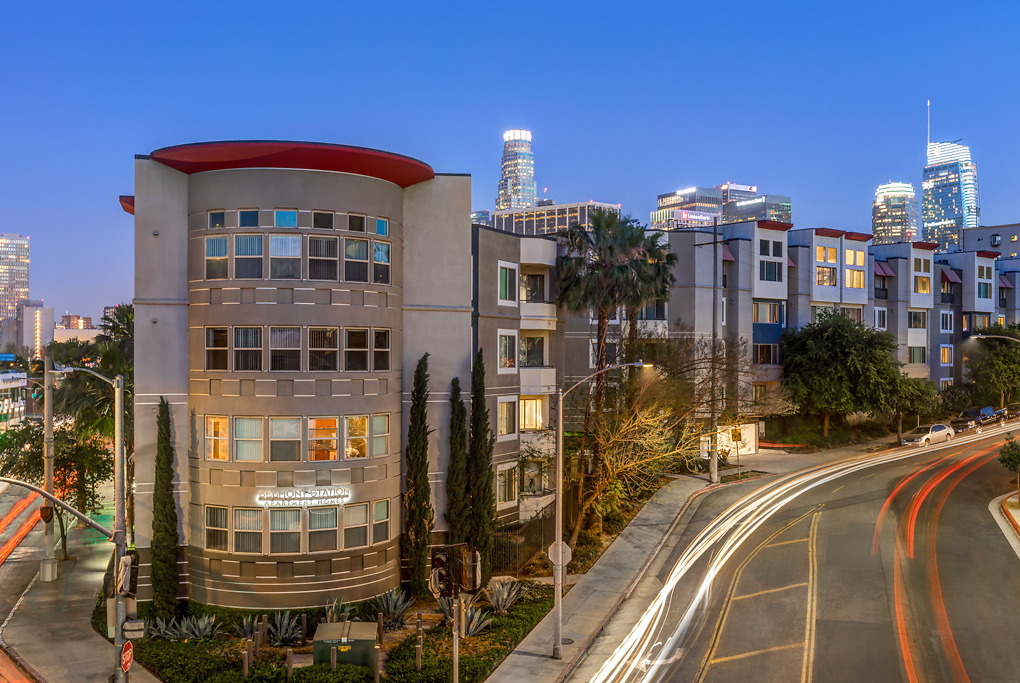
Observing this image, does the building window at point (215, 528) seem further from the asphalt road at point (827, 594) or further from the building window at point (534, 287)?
the building window at point (534, 287)

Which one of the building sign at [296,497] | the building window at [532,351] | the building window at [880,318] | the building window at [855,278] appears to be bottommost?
the building sign at [296,497]

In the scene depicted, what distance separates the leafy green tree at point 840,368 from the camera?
2014 inches

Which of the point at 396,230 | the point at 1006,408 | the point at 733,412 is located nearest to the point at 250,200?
the point at 396,230

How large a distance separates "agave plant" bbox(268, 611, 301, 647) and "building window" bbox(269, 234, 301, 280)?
389 inches

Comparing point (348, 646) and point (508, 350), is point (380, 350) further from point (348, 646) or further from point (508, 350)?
point (348, 646)

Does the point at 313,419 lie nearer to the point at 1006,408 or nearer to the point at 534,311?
the point at 534,311

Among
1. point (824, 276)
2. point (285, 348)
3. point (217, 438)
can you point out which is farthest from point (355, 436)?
point (824, 276)

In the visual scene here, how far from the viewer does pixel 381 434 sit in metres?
25.3

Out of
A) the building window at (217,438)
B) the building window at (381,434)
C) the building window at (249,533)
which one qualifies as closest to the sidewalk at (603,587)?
the building window at (381,434)

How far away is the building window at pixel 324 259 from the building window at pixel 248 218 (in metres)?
1.78

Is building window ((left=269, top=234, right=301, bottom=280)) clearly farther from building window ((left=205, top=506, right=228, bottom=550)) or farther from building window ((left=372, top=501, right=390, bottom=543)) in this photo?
building window ((left=372, top=501, right=390, bottom=543))

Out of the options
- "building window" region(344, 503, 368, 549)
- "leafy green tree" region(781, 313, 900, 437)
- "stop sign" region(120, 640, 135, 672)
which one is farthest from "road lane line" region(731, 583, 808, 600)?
"leafy green tree" region(781, 313, 900, 437)

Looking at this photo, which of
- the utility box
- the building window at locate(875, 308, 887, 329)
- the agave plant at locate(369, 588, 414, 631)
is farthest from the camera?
the building window at locate(875, 308, 887, 329)

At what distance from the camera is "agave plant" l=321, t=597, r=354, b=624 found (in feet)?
75.2
